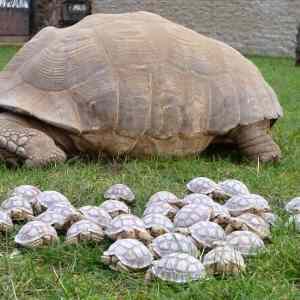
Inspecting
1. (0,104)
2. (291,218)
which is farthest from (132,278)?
(0,104)

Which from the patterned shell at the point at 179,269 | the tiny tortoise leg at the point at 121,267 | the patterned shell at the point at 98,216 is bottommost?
the patterned shell at the point at 98,216

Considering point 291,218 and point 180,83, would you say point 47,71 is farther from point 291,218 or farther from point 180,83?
point 291,218

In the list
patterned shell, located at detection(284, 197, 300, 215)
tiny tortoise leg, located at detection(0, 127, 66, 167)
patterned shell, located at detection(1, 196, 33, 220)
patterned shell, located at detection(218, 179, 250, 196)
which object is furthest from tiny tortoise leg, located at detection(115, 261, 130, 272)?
tiny tortoise leg, located at detection(0, 127, 66, 167)

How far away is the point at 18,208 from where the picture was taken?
3.02 meters

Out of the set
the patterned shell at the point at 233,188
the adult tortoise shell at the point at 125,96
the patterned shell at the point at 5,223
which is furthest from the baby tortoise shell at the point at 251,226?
the adult tortoise shell at the point at 125,96

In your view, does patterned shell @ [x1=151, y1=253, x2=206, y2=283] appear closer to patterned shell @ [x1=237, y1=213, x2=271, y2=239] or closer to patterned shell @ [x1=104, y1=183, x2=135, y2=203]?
patterned shell @ [x1=237, y1=213, x2=271, y2=239]

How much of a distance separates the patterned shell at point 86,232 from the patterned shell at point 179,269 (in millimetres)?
427

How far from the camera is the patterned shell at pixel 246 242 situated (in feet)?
8.66

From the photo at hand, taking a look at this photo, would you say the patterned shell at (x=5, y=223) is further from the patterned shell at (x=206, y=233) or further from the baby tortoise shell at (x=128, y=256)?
the patterned shell at (x=206, y=233)

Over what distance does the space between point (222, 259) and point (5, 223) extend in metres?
0.91

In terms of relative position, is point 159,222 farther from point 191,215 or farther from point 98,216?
point 98,216

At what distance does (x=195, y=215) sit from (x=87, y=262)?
54 centimetres

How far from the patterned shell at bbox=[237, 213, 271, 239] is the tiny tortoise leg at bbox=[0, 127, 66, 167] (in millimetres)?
1565

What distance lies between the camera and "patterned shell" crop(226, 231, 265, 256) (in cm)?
264
